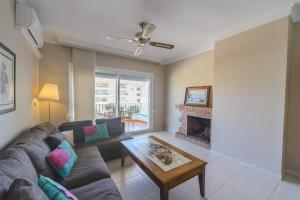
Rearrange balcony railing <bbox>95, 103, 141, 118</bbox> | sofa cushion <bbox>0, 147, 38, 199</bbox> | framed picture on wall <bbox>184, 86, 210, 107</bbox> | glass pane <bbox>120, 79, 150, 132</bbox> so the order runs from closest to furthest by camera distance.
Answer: sofa cushion <bbox>0, 147, 38, 199</bbox>, framed picture on wall <bbox>184, 86, 210, 107</bbox>, balcony railing <bbox>95, 103, 141, 118</bbox>, glass pane <bbox>120, 79, 150, 132</bbox>

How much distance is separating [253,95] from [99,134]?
2.98 metres

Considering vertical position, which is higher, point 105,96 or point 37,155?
point 105,96

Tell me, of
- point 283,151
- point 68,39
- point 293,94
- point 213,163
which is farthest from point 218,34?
point 68,39

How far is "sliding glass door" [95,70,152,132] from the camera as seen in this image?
13.5 ft

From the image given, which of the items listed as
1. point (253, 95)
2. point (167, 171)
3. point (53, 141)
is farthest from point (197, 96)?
point (53, 141)

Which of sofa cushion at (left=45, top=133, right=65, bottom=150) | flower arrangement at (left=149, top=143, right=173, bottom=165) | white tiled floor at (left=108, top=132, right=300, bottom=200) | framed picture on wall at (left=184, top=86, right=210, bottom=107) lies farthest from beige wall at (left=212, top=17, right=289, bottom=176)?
sofa cushion at (left=45, top=133, right=65, bottom=150)

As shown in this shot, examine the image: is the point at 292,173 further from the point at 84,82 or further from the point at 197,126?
the point at 84,82

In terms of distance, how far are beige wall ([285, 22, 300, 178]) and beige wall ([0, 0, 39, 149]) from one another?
3934 mm

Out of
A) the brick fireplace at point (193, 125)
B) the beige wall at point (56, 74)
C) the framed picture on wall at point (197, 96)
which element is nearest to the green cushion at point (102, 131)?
the beige wall at point (56, 74)

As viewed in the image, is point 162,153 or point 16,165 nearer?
point 16,165

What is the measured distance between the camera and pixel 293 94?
2324 millimetres

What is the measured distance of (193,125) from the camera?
423 cm

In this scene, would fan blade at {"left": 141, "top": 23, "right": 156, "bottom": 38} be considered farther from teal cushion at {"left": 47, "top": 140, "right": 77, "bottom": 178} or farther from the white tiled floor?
the white tiled floor

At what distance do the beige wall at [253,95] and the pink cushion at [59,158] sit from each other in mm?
2861
